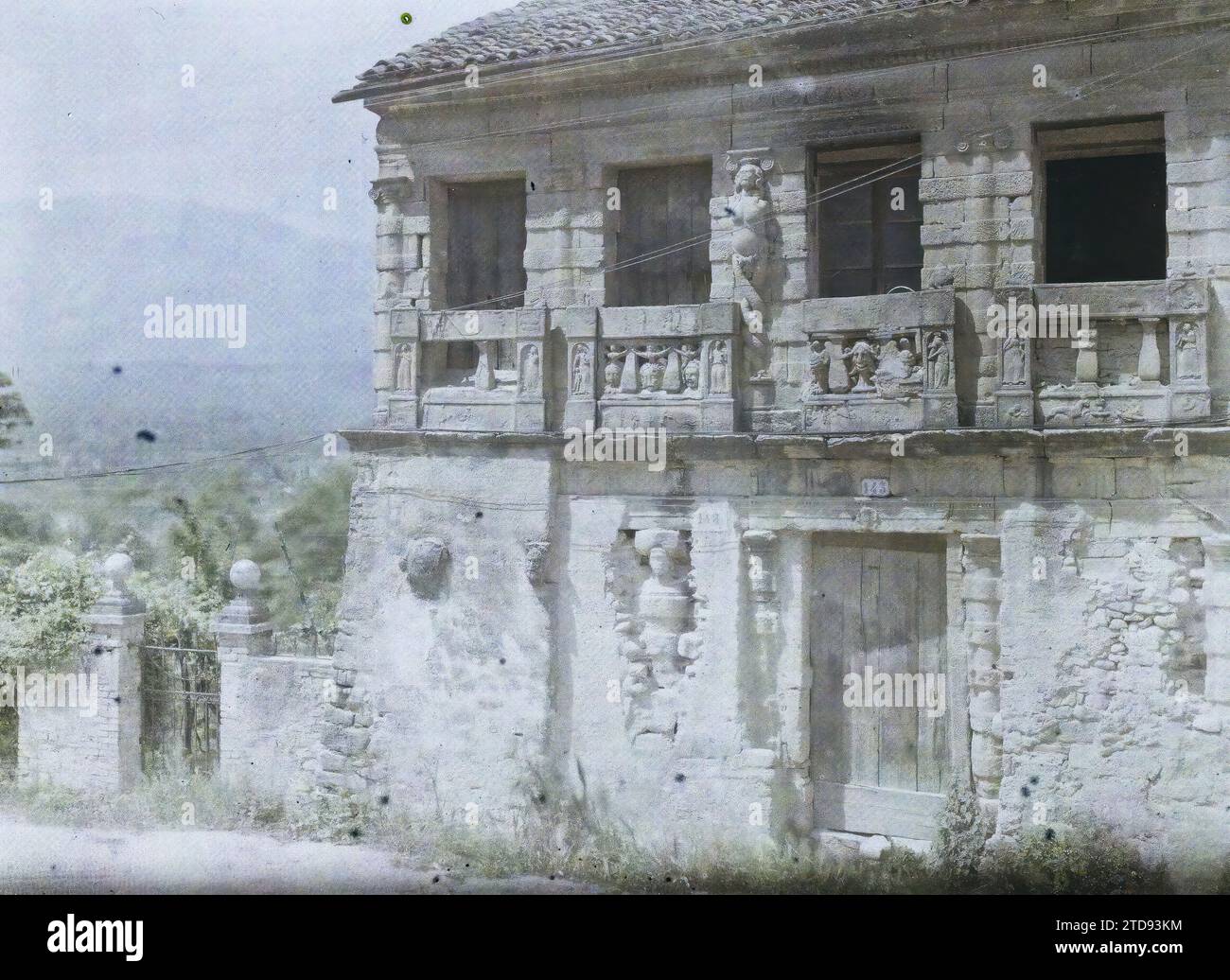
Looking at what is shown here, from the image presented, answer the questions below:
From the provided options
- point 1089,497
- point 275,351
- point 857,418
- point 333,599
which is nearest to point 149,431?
point 275,351

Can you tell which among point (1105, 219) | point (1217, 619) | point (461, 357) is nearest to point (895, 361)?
point (1105, 219)

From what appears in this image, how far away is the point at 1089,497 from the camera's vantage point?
651 cm

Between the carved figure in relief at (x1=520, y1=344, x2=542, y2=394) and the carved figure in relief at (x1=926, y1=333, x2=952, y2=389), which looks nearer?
the carved figure in relief at (x1=926, y1=333, x2=952, y2=389)

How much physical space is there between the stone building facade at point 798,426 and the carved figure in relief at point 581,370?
0.07 ft

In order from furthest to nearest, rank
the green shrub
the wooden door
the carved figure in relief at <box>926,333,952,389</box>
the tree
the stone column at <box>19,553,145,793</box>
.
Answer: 1. the stone column at <box>19,553,145,793</box>
2. the tree
3. the wooden door
4. the carved figure in relief at <box>926,333,952,389</box>
5. the green shrub

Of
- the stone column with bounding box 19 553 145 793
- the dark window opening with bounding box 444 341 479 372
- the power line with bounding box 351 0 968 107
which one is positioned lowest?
the stone column with bounding box 19 553 145 793

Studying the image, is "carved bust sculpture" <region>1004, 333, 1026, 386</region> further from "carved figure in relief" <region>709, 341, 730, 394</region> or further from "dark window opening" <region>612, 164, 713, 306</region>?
"dark window opening" <region>612, 164, 713, 306</region>

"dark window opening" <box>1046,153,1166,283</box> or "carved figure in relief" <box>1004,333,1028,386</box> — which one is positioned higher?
"dark window opening" <box>1046,153,1166,283</box>

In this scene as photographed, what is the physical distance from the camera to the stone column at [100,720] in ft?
26.5

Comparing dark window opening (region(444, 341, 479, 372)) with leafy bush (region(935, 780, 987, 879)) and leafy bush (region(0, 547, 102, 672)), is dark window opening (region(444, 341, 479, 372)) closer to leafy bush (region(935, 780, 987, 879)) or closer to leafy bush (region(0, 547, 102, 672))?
leafy bush (region(0, 547, 102, 672))

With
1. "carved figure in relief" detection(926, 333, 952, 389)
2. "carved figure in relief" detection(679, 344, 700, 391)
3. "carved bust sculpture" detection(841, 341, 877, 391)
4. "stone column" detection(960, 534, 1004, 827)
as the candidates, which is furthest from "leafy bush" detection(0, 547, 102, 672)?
"stone column" detection(960, 534, 1004, 827)

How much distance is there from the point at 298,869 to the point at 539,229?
173 inches

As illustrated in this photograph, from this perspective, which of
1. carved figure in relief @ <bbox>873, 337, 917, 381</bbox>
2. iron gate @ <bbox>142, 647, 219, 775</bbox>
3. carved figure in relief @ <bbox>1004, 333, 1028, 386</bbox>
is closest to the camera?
carved figure in relief @ <bbox>1004, 333, 1028, 386</bbox>

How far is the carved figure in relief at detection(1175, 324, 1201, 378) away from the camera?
6.26 m
